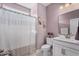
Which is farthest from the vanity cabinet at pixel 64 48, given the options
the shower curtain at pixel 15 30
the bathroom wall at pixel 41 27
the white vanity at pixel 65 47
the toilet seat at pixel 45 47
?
the shower curtain at pixel 15 30

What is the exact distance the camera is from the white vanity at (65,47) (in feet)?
4.81

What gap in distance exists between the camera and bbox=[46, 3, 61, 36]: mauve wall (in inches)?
63.2

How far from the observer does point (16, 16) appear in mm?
1548

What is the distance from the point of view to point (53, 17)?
5.45ft

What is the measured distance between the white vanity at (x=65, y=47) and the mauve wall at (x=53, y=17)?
0.17m

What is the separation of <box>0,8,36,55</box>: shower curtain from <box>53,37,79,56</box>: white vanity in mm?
445

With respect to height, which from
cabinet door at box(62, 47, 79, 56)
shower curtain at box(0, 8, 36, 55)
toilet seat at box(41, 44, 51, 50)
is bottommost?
cabinet door at box(62, 47, 79, 56)

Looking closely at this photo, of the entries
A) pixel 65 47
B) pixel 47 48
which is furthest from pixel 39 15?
pixel 65 47

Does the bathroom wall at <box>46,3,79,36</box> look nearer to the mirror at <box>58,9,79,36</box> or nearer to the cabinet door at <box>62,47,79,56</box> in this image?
the mirror at <box>58,9,79,36</box>

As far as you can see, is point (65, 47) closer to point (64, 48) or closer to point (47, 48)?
point (64, 48)

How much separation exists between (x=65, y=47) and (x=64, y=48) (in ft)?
0.09

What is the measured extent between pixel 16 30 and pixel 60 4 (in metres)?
0.95

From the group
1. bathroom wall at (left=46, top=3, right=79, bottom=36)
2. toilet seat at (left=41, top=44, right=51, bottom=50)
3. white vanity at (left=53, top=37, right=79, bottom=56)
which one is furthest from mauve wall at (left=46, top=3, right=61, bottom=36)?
toilet seat at (left=41, top=44, right=51, bottom=50)

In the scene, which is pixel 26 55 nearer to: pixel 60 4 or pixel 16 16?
pixel 16 16
